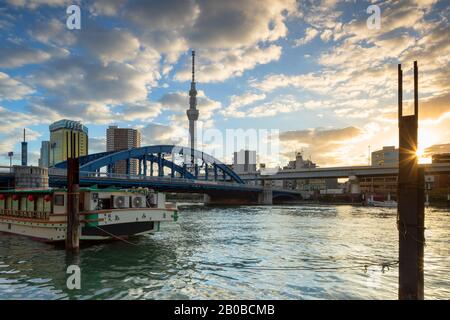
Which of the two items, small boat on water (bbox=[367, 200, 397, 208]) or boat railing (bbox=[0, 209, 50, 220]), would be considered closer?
boat railing (bbox=[0, 209, 50, 220])

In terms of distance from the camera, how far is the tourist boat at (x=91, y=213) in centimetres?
2294

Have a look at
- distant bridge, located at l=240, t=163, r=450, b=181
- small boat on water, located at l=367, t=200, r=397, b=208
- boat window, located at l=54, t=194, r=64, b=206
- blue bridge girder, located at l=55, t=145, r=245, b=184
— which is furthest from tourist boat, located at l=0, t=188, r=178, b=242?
distant bridge, located at l=240, t=163, r=450, b=181

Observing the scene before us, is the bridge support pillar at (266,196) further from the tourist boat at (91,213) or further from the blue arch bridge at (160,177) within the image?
the tourist boat at (91,213)

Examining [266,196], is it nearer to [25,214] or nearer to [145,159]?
[145,159]

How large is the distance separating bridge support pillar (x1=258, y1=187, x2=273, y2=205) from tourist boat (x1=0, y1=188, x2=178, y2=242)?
301 feet

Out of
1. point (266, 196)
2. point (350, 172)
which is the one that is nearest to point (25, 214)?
point (266, 196)

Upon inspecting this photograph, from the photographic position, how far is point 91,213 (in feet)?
73.7

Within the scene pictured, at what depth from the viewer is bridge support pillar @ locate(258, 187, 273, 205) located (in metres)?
119

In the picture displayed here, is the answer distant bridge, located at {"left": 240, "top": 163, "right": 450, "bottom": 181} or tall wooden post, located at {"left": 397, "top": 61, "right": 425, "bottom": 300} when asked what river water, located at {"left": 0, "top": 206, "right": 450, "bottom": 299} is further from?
distant bridge, located at {"left": 240, "top": 163, "right": 450, "bottom": 181}

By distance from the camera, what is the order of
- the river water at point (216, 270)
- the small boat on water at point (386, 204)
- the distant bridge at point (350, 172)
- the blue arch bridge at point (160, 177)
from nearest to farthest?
the river water at point (216, 270) < the blue arch bridge at point (160, 177) < the small boat on water at point (386, 204) < the distant bridge at point (350, 172)

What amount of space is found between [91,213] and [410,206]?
1937cm

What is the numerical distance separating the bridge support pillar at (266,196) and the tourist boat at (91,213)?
91807 mm

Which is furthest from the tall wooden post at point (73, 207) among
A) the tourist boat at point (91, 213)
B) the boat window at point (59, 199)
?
the boat window at point (59, 199)
